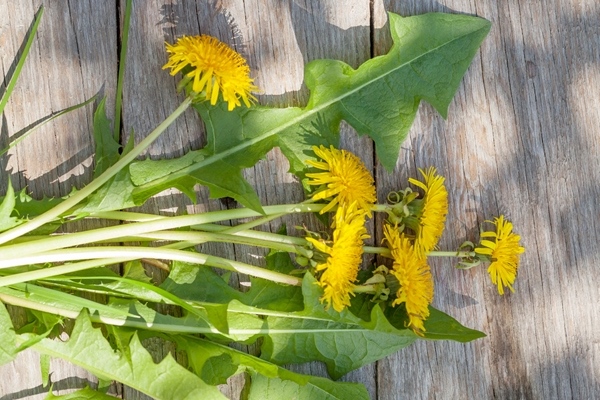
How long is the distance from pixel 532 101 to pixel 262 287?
1063 millimetres

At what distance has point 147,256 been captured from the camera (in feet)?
5.61

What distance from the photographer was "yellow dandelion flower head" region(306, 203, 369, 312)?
1.71m

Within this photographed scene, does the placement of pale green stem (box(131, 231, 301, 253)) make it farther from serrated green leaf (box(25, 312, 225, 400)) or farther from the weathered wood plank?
the weathered wood plank

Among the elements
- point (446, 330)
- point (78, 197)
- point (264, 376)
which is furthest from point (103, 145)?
point (446, 330)

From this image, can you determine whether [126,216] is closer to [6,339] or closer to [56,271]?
[56,271]

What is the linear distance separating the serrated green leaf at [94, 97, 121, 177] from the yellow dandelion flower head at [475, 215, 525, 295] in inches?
43.5

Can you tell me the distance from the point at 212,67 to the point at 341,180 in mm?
460

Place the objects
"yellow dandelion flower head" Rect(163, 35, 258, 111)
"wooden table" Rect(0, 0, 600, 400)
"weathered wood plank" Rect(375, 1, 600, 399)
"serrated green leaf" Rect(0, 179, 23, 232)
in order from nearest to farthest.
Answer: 1. "serrated green leaf" Rect(0, 179, 23, 232)
2. "yellow dandelion flower head" Rect(163, 35, 258, 111)
3. "wooden table" Rect(0, 0, 600, 400)
4. "weathered wood plank" Rect(375, 1, 600, 399)

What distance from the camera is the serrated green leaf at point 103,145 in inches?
68.7

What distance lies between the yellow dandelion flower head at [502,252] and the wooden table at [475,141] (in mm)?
110

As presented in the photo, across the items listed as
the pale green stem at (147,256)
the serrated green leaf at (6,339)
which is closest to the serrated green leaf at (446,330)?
the pale green stem at (147,256)

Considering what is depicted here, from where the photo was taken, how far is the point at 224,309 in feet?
5.33

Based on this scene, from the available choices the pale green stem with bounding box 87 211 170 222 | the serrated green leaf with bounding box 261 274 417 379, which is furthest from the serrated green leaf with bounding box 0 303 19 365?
the serrated green leaf with bounding box 261 274 417 379

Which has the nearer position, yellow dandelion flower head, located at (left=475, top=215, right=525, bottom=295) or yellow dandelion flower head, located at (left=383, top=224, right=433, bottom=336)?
yellow dandelion flower head, located at (left=383, top=224, right=433, bottom=336)
